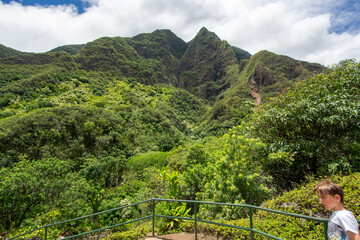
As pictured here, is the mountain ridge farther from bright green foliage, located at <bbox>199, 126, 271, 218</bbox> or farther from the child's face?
the child's face

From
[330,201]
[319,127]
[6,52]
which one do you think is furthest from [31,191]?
[6,52]

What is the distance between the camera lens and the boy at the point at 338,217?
1605mm

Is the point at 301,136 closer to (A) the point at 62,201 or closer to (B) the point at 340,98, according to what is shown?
(B) the point at 340,98

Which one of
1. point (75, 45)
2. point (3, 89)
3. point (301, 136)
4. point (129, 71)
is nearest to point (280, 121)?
point (301, 136)

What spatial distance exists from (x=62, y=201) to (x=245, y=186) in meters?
13.4

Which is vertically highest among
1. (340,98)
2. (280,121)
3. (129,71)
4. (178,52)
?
(178,52)

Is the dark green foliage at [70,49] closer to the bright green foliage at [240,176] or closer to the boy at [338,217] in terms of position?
the bright green foliage at [240,176]

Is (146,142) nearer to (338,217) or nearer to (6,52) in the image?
(338,217)

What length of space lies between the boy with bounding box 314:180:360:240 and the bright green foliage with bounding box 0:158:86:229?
49.8 ft

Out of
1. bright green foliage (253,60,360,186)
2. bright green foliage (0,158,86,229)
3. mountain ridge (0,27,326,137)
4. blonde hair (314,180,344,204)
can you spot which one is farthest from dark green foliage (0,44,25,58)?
blonde hair (314,180,344,204)

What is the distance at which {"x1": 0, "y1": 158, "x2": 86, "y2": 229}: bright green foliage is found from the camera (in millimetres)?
11562

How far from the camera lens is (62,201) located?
13.4 meters

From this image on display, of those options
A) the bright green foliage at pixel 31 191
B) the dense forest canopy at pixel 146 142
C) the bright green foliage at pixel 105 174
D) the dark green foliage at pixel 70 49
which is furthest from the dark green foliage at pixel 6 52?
the bright green foliage at pixel 31 191

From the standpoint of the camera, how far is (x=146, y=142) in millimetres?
45719
